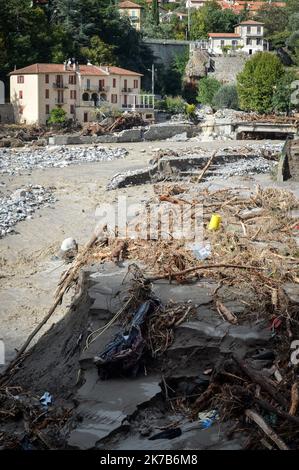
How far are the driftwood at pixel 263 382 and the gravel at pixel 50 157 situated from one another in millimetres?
22216

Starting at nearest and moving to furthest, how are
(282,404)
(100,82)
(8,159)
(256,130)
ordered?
(282,404), (8,159), (256,130), (100,82)

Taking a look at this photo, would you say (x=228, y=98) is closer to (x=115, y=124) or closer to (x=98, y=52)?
(x=98, y=52)

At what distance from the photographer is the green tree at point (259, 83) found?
171 ft

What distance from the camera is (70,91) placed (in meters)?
50.4

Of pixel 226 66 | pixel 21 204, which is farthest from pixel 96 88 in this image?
pixel 21 204

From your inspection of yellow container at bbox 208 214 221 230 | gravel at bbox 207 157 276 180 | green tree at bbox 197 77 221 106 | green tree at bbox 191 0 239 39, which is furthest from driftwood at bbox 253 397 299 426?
green tree at bbox 191 0 239 39

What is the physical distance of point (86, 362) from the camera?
907 cm

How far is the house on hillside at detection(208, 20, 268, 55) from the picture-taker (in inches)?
2840

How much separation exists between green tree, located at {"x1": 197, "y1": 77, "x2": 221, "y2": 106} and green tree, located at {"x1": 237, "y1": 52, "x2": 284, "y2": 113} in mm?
7025

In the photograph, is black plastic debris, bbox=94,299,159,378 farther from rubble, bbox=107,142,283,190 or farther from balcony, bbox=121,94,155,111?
balcony, bbox=121,94,155,111

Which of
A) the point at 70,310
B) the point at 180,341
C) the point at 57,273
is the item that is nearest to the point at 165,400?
the point at 180,341

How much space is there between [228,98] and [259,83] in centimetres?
687
